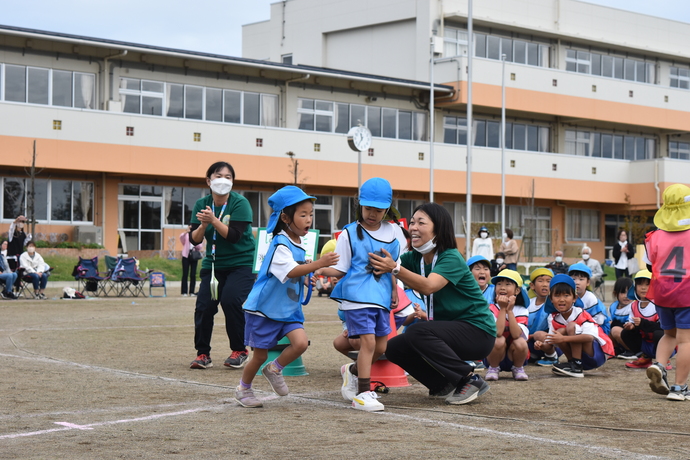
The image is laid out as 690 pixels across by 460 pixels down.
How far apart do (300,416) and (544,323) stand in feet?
13.7

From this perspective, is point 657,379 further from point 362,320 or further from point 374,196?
point 374,196

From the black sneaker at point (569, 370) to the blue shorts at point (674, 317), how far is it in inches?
56.3

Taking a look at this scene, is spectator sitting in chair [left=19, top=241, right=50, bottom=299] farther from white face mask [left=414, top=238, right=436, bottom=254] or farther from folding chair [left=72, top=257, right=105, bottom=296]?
white face mask [left=414, top=238, right=436, bottom=254]

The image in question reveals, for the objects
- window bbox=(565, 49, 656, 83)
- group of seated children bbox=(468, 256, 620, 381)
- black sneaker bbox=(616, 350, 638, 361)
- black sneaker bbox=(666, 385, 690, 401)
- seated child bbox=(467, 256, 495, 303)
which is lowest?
black sneaker bbox=(616, 350, 638, 361)

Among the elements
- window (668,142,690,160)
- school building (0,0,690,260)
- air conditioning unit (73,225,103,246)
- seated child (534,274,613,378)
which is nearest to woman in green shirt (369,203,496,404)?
seated child (534,274,613,378)

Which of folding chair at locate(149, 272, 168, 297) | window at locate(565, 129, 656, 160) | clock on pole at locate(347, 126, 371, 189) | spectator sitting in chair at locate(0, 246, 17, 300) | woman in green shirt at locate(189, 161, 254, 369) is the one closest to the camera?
woman in green shirt at locate(189, 161, 254, 369)

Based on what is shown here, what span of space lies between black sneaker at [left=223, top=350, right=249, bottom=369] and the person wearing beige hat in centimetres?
407

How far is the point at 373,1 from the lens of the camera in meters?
48.2

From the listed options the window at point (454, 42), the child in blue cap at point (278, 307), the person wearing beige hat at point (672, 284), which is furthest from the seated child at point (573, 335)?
the window at point (454, 42)

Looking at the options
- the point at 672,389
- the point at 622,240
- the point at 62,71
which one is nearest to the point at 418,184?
the point at 62,71

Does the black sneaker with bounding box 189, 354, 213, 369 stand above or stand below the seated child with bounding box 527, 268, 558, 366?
below

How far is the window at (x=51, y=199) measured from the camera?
1358 inches

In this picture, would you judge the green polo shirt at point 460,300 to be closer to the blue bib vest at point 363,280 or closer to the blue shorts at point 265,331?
the blue bib vest at point 363,280

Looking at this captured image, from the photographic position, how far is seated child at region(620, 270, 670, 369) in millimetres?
10094
